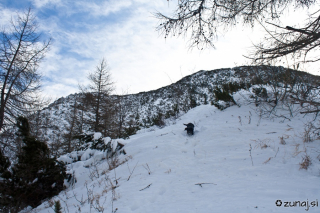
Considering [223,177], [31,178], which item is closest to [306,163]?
[223,177]

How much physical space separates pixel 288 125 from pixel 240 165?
2190 mm

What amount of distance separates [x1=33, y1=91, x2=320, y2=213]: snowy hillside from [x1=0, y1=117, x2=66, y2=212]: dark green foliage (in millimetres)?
478

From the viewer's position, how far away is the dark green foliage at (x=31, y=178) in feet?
11.6

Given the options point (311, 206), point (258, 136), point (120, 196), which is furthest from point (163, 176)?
point (258, 136)

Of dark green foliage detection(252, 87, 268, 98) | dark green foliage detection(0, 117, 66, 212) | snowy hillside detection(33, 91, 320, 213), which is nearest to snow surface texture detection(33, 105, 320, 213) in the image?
snowy hillside detection(33, 91, 320, 213)

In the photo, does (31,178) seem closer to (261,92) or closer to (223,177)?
(223,177)

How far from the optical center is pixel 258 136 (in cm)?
336

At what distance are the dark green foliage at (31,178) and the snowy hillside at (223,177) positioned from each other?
0.48 meters

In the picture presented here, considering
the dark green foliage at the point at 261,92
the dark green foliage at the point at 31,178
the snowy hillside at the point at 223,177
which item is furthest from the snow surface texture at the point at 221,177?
the dark green foliage at the point at 261,92

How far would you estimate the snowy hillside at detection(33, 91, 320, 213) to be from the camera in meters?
1.62

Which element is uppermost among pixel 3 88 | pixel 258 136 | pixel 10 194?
pixel 3 88

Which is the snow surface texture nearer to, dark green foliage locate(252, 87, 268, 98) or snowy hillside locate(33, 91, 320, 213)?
snowy hillside locate(33, 91, 320, 213)

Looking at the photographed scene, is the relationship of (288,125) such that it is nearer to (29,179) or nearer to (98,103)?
(29,179)

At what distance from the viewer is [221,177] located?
2.20m
